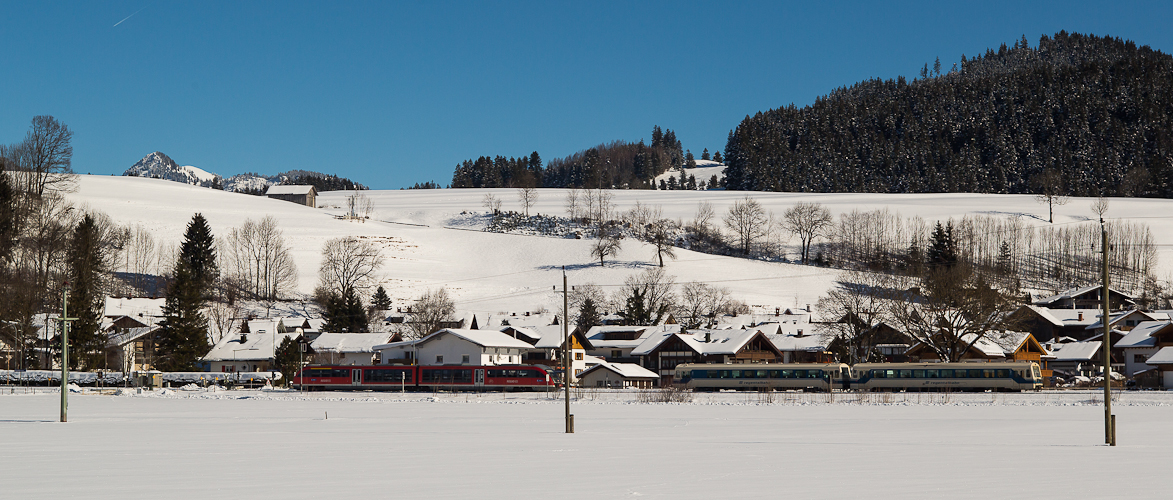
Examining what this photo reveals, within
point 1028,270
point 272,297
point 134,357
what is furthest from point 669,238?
point 134,357

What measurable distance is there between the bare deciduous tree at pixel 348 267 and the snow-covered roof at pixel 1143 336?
7865cm

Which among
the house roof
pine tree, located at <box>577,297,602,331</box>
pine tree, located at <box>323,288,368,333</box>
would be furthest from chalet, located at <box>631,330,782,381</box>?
pine tree, located at <box>323,288,368,333</box>

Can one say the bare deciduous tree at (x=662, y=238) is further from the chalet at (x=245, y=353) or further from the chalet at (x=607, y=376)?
the chalet at (x=245, y=353)

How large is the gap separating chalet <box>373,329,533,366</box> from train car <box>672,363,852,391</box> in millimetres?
15859

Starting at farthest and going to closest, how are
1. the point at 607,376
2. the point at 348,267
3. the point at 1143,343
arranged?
the point at 348,267
the point at 607,376
the point at 1143,343

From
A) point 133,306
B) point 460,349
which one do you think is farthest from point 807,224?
point 133,306

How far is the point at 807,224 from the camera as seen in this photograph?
474 ft

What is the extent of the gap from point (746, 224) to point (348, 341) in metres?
76.5

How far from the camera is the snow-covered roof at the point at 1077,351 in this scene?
81875 mm

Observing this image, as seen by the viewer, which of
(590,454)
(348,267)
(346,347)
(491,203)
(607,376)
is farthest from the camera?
(491,203)

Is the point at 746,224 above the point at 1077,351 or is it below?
above

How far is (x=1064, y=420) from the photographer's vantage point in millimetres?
33000

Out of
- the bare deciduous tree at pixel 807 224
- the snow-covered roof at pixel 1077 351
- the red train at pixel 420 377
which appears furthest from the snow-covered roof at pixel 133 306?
the snow-covered roof at pixel 1077 351

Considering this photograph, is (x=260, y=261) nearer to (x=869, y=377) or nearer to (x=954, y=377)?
(x=869, y=377)
